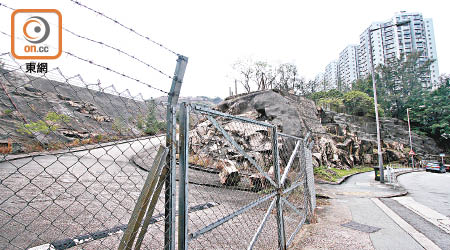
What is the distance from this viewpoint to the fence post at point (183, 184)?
5.41 feet

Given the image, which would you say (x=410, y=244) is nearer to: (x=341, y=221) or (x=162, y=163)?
(x=341, y=221)

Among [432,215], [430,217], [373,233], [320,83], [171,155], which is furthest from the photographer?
[320,83]

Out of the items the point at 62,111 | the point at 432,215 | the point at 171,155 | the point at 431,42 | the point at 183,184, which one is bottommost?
the point at 432,215

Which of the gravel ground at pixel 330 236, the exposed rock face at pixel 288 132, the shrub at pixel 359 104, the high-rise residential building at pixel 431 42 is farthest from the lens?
the high-rise residential building at pixel 431 42

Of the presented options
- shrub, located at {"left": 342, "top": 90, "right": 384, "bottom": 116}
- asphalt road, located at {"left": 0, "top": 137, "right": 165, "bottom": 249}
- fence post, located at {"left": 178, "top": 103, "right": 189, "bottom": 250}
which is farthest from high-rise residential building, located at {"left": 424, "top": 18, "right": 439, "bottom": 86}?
fence post, located at {"left": 178, "top": 103, "right": 189, "bottom": 250}

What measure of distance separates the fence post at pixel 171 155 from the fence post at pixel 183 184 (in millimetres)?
63

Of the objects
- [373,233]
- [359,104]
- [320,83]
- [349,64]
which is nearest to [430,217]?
[373,233]

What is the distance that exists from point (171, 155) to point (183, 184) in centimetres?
25

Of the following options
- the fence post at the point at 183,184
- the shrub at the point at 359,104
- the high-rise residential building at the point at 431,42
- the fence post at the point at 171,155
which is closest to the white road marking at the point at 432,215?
the fence post at the point at 183,184

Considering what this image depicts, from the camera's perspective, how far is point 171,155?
64.1 inches

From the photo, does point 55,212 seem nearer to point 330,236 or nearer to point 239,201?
point 239,201

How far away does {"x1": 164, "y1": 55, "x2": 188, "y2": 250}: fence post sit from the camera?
62.0 inches

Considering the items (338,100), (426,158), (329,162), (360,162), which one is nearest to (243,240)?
(329,162)

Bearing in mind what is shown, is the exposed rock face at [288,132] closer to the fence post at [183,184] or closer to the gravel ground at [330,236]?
the gravel ground at [330,236]
